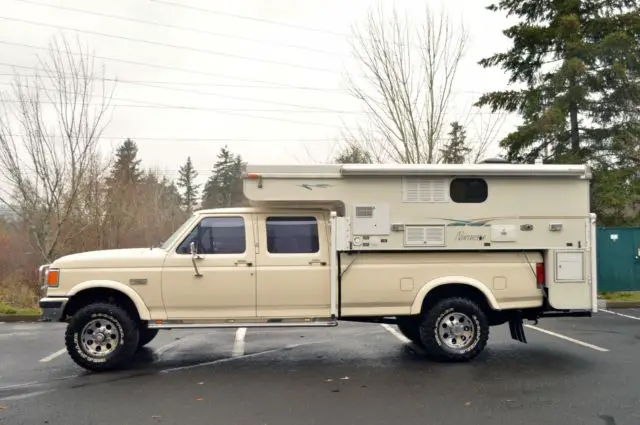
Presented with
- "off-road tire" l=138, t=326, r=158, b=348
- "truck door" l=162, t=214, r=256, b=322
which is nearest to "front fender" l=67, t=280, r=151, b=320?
"truck door" l=162, t=214, r=256, b=322

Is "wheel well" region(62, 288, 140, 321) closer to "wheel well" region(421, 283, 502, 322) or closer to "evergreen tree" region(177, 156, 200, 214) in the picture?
"wheel well" region(421, 283, 502, 322)

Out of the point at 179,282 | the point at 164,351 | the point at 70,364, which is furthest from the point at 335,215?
the point at 70,364

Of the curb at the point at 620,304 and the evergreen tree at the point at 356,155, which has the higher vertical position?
the evergreen tree at the point at 356,155

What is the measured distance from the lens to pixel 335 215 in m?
7.92

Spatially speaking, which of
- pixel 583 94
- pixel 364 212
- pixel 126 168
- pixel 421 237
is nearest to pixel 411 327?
pixel 421 237

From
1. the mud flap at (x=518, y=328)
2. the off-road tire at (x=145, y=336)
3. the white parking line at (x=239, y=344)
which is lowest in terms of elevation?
the white parking line at (x=239, y=344)

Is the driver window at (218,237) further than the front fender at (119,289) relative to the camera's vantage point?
Yes

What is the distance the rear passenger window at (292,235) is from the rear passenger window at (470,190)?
6.40 feet

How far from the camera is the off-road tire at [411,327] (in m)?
8.54

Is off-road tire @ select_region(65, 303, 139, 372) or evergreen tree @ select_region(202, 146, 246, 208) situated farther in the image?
evergreen tree @ select_region(202, 146, 246, 208)

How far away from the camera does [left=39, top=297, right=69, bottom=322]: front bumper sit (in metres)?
7.60

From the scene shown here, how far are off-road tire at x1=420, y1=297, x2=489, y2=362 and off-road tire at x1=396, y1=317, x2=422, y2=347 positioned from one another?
36cm

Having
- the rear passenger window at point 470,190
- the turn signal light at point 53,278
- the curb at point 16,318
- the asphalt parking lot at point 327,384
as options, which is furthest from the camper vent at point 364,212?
the curb at point 16,318

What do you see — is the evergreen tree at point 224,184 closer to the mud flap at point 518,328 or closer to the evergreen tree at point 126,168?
the evergreen tree at point 126,168
